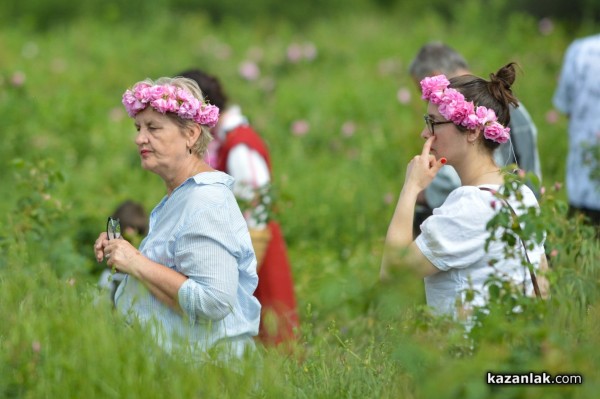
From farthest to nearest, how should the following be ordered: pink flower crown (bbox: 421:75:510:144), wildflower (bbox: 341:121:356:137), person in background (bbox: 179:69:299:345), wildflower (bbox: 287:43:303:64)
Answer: wildflower (bbox: 287:43:303:64) → wildflower (bbox: 341:121:356:137) → person in background (bbox: 179:69:299:345) → pink flower crown (bbox: 421:75:510:144)

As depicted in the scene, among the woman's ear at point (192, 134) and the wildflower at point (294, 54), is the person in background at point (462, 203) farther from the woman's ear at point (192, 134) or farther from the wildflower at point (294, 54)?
the wildflower at point (294, 54)

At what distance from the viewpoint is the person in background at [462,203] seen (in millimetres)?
3488

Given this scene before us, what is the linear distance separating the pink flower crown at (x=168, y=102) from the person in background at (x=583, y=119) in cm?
277

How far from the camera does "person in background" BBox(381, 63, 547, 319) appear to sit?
3.49 meters

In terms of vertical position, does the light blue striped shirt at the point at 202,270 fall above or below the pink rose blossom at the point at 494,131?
below

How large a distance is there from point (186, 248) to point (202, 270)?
0.09 meters

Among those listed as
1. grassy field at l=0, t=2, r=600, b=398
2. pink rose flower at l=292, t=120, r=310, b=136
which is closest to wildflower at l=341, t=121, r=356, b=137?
grassy field at l=0, t=2, r=600, b=398

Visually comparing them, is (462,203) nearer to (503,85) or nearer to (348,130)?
(503,85)

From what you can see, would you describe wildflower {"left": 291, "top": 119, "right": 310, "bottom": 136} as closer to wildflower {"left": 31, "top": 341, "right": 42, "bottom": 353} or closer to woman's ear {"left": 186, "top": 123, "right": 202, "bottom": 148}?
woman's ear {"left": 186, "top": 123, "right": 202, "bottom": 148}

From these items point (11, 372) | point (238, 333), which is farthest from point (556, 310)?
point (11, 372)

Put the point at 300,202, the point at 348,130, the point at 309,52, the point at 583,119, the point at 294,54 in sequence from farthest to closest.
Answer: the point at 309,52, the point at 294,54, the point at 348,130, the point at 300,202, the point at 583,119

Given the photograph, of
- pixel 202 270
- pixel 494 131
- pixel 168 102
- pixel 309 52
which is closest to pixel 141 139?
pixel 168 102

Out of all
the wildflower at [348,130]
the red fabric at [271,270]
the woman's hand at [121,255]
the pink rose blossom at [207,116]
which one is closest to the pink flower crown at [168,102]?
the pink rose blossom at [207,116]

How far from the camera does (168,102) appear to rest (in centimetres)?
368
